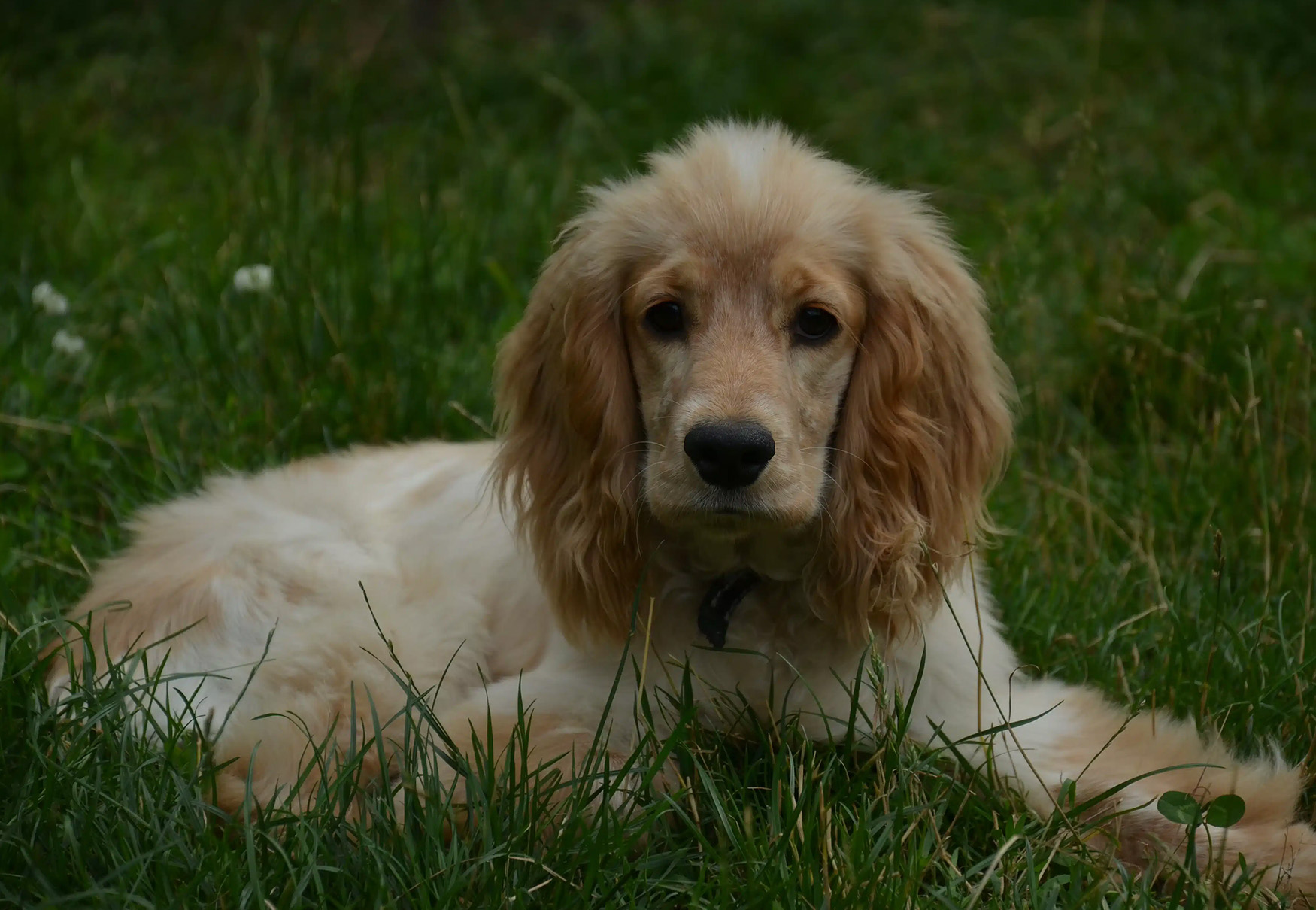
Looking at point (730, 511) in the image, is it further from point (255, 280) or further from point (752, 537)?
point (255, 280)

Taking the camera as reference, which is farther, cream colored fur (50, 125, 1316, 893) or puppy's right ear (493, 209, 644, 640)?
puppy's right ear (493, 209, 644, 640)

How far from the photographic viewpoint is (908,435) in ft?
10.5

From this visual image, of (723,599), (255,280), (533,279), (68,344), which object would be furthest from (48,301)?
(723,599)

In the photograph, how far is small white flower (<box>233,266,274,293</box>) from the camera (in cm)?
493

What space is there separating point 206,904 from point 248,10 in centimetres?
764

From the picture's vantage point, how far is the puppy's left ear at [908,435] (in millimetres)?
3184

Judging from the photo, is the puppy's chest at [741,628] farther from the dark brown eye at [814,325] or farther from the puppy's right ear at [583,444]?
the dark brown eye at [814,325]

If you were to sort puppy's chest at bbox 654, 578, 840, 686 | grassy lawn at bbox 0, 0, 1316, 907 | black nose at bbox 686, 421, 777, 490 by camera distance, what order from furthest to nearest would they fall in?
puppy's chest at bbox 654, 578, 840, 686 < black nose at bbox 686, 421, 777, 490 < grassy lawn at bbox 0, 0, 1316, 907

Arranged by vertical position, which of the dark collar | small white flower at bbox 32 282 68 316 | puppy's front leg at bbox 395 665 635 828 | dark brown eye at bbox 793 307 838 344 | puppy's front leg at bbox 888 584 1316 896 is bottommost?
puppy's front leg at bbox 888 584 1316 896

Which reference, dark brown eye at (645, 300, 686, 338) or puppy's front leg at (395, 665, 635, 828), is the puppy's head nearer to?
dark brown eye at (645, 300, 686, 338)

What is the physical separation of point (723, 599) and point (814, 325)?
652 mm

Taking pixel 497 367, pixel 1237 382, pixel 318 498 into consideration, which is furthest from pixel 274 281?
pixel 1237 382

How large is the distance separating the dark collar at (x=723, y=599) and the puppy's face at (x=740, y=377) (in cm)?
29

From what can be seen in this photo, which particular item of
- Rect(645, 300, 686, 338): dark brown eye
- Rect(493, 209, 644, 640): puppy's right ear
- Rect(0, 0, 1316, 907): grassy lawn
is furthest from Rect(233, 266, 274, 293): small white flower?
Rect(645, 300, 686, 338): dark brown eye
